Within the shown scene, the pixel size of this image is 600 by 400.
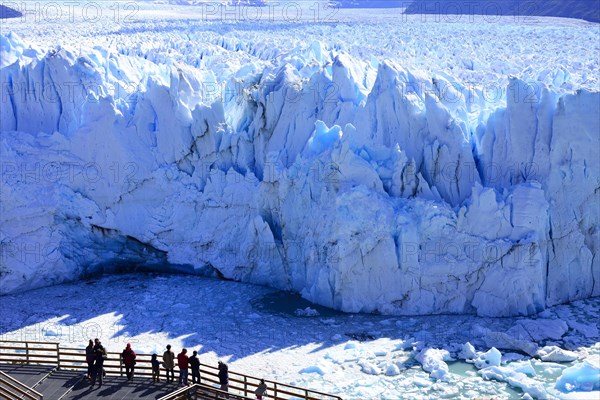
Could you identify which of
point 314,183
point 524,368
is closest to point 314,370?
point 524,368

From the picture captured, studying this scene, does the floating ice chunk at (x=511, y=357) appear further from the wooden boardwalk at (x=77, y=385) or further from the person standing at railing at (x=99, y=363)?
the person standing at railing at (x=99, y=363)

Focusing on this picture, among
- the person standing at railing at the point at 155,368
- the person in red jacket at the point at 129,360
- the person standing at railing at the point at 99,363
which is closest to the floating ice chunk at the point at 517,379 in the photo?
the person standing at railing at the point at 155,368

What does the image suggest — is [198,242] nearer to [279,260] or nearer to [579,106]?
[279,260]

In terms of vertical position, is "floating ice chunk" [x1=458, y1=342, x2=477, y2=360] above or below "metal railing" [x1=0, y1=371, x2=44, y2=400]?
below

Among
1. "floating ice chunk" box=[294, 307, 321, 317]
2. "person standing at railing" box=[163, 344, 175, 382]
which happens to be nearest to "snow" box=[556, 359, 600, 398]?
"floating ice chunk" box=[294, 307, 321, 317]

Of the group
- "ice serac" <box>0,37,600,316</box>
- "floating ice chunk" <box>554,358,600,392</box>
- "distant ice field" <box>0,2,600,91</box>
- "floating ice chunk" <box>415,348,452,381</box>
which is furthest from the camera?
"distant ice field" <box>0,2,600,91</box>

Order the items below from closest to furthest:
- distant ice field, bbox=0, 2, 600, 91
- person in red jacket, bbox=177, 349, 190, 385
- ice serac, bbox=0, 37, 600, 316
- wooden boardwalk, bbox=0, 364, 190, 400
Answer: wooden boardwalk, bbox=0, 364, 190, 400
person in red jacket, bbox=177, 349, 190, 385
ice serac, bbox=0, 37, 600, 316
distant ice field, bbox=0, 2, 600, 91

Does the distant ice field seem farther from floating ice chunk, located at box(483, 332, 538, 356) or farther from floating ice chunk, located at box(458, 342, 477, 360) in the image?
floating ice chunk, located at box(458, 342, 477, 360)

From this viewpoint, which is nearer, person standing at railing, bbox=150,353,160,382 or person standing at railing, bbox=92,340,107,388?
person standing at railing, bbox=92,340,107,388
